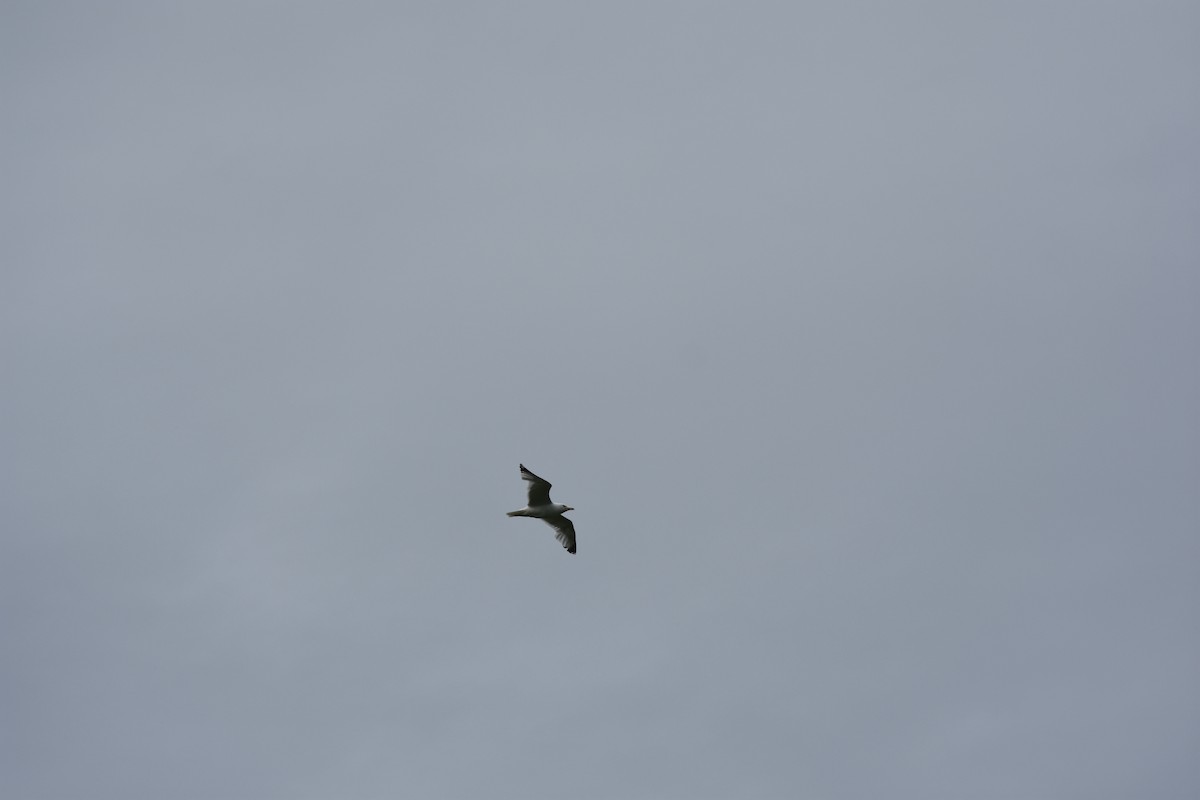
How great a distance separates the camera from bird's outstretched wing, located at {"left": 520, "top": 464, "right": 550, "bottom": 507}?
11681cm

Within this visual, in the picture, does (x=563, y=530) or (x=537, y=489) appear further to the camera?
(x=563, y=530)

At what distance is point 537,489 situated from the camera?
Answer: 117812 millimetres

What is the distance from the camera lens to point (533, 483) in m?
117

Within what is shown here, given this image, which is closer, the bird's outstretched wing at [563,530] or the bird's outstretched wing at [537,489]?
the bird's outstretched wing at [537,489]

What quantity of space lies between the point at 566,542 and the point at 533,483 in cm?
505

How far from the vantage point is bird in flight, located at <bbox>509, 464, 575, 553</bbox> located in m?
117

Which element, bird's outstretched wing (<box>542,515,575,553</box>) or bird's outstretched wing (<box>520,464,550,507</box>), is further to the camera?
bird's outstretched wing (<box>542,515,575,553</box>)

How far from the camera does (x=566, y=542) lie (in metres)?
120

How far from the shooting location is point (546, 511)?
119 meters

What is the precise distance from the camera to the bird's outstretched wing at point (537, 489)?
383 feet

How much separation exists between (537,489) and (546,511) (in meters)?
1.91

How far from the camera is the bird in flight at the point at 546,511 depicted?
4621 inches
